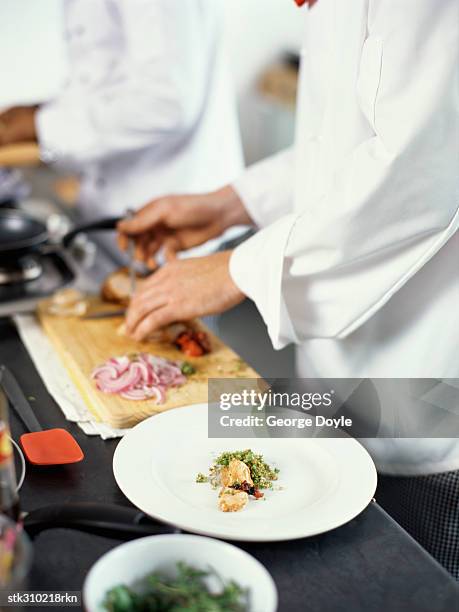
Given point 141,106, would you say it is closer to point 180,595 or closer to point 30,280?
point 30,280

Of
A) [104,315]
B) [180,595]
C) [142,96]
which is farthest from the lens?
[142,96]

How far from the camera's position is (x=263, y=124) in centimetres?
431

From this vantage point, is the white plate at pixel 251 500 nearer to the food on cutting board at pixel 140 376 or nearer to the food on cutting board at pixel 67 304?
the food on cutting board at pixel 140 376

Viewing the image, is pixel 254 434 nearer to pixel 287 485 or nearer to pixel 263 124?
pixel 287 485

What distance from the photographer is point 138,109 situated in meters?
1.93

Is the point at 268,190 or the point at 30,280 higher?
the point at 268,190

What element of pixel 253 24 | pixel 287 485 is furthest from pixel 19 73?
pixel 287 485

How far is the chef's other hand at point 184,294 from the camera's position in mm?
1275

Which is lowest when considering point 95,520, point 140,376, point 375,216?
point 140,376

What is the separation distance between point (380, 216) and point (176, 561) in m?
0.58

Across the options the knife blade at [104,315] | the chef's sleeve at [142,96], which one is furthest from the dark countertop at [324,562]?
the chef's sleeve at [142,96]

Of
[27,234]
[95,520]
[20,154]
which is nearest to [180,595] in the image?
[95,520]

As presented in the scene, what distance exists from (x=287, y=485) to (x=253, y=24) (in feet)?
11.7

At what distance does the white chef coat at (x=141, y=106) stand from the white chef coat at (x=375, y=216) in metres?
0.55
